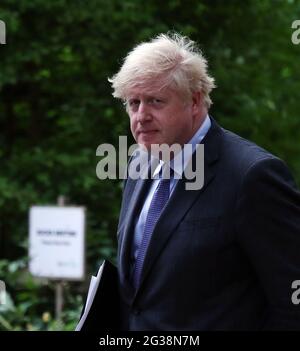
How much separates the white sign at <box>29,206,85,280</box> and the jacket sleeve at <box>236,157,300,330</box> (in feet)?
12.2

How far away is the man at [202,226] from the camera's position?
7.80 ft

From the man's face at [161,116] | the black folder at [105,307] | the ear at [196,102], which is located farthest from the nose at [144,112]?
the black folder at [105,307]

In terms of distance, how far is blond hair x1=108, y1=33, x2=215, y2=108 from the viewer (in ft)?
8.23

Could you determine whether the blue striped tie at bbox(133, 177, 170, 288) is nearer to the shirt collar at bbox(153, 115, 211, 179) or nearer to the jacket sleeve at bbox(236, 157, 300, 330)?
the shirt collar at bbox(153, 115, 211, 179)

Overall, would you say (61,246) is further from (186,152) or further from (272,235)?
(272,235)

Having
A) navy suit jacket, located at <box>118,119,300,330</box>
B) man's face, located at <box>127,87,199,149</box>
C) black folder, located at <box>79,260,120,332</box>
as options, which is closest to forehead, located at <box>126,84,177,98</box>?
man's face, located at <box>127,87,199,149</box>

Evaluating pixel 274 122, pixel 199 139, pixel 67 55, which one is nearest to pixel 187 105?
pixel 199 139

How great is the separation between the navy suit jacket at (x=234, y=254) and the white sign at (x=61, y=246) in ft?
11.9

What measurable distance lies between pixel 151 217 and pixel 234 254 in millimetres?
301

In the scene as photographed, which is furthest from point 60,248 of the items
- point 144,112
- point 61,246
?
point 144,112

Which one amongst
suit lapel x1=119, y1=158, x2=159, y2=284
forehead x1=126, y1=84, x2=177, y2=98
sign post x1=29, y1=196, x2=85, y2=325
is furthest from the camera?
sign post x1=29, y1=196, x2=85, y2=325
